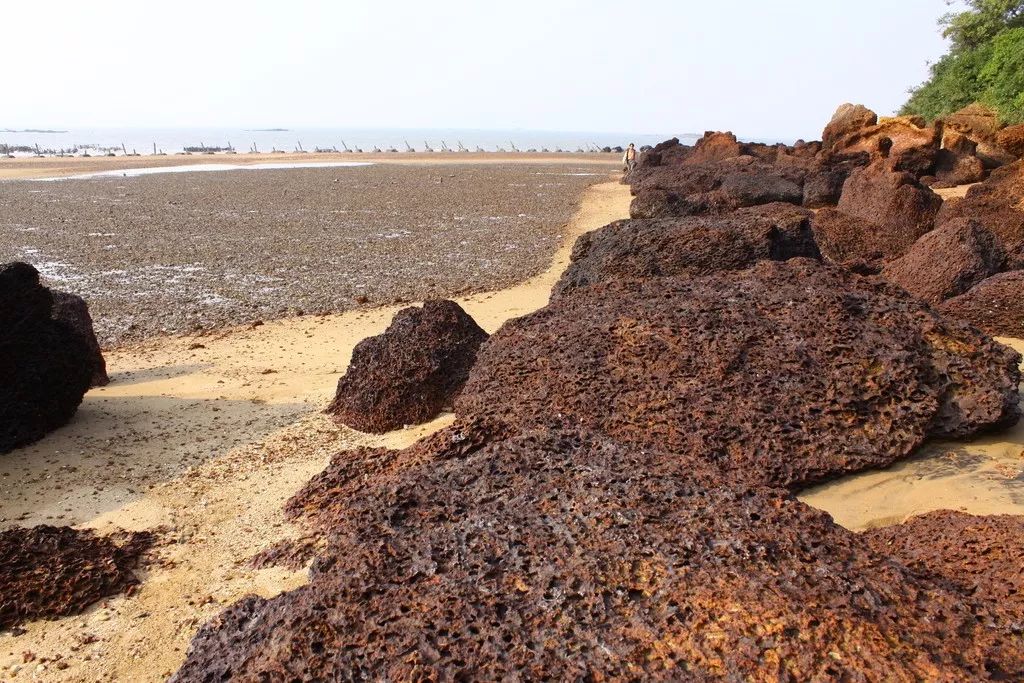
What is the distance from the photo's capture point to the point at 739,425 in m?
3.76

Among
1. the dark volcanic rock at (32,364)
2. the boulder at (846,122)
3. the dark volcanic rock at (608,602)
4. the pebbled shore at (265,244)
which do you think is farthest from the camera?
the boulder at (846,122)

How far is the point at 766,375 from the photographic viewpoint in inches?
157

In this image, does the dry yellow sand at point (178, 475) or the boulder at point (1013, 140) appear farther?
the boulder at point (1013, 140)

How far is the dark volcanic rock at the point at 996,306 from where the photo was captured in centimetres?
700

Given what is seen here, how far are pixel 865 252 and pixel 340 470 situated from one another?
26.2 feet

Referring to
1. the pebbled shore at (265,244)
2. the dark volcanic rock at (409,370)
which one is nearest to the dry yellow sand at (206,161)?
the pebbled shore at (265,244)

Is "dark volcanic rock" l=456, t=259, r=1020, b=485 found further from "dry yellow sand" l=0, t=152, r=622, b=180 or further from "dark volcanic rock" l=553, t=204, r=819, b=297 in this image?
"dry yellow sand" l=0, t=152, r=622, b=180

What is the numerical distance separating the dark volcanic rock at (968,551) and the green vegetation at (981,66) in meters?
24.1

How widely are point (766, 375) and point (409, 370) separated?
2.56 m

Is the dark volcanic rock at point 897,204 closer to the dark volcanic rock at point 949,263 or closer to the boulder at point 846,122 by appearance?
the dark volcanic rock at point 949,263

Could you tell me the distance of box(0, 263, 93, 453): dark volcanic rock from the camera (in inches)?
225

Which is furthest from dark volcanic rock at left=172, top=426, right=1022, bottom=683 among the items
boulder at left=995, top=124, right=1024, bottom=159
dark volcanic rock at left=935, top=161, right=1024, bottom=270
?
boulder at left=995, top=124, right=1024, bottom=159

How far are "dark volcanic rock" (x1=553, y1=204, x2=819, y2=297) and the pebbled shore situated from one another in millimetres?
5544

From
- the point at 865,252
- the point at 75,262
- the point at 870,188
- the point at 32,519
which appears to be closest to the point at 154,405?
the point at 32,519
